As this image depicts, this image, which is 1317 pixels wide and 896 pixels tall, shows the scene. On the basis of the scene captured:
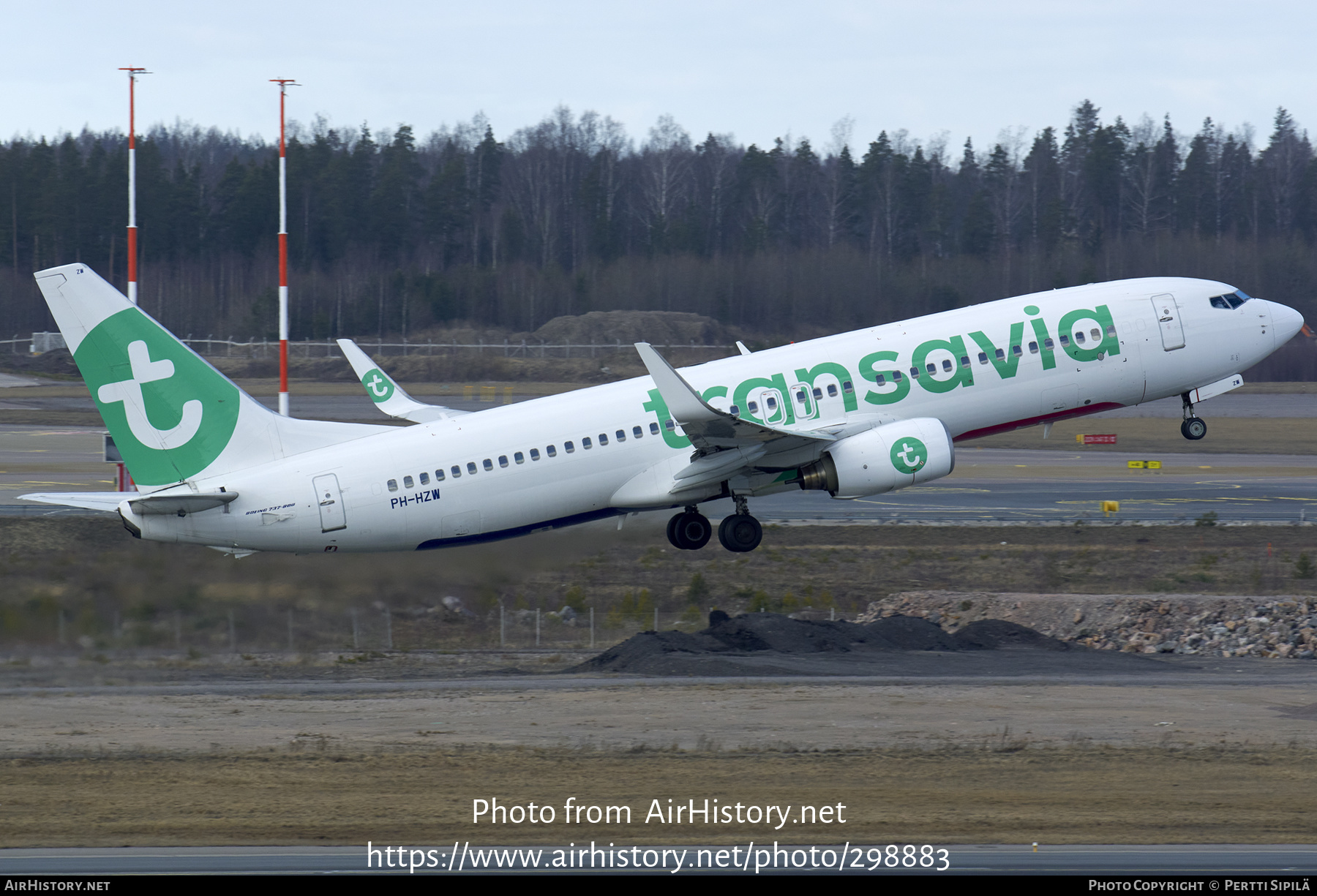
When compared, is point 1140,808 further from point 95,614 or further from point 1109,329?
point 95,614

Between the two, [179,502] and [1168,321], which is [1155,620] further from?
[179,502]

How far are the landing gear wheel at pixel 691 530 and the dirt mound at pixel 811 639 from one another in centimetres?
315

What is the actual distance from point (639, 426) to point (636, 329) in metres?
83.1

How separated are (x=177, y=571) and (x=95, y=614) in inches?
87.7

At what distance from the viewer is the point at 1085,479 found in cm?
6800

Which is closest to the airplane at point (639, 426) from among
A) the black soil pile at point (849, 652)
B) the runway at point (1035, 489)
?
the black soil pile at point (849, 652)

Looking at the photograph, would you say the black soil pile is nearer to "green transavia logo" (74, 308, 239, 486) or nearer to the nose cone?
the nose cone

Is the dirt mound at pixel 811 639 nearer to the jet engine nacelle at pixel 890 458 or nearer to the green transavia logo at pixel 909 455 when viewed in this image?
the jet engine nacelle at pixel 890 458

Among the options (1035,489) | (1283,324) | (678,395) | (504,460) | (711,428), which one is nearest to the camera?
(678,395)

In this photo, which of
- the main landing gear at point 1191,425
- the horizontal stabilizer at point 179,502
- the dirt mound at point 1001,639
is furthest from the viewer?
the dirt mound at point 1001,639

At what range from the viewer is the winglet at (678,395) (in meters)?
31.9

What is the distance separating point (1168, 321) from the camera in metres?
37.2

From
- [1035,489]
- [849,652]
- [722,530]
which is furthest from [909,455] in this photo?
[1035,489]
